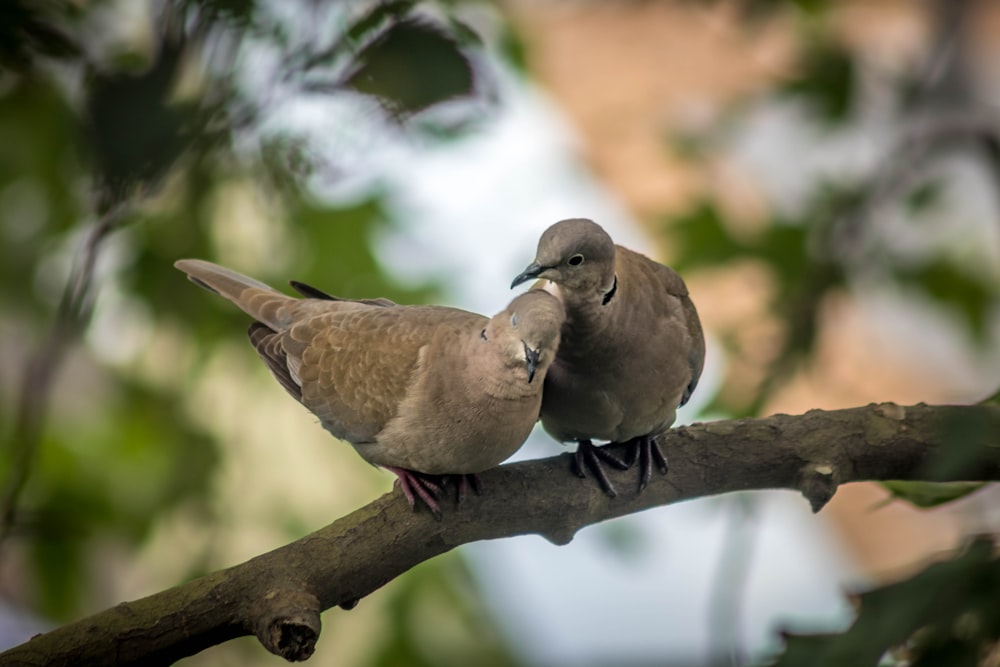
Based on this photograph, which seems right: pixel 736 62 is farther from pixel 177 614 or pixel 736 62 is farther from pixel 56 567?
pixel 177 614

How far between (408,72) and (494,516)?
647mm

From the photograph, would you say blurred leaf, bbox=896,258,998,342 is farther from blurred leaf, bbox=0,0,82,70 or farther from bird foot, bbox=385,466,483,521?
blurred leaf, bbox=0,0,82,70

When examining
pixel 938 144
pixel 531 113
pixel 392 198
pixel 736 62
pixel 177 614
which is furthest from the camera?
pixel 736 62

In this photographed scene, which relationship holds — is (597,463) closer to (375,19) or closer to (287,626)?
(287,626)

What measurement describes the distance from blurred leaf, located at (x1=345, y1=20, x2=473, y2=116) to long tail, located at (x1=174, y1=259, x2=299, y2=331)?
0.77 metres

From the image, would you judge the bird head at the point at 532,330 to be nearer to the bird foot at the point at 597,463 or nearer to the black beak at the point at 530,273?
the black beak at the point at 530,273

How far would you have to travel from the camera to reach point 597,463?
4.06 feet

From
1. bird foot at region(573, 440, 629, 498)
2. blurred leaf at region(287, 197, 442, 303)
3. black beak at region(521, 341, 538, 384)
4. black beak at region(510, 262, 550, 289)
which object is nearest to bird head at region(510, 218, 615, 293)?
black beak at region(510, 262, 550, 289)

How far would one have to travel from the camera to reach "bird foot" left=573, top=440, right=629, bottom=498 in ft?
4.00

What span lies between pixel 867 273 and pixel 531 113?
1.58m

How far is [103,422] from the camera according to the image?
6.78 feet

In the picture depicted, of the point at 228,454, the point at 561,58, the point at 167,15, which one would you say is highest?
the point at 561,58

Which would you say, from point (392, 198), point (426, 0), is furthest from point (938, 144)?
point (426, 0)

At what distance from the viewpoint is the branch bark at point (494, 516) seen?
0.92m
